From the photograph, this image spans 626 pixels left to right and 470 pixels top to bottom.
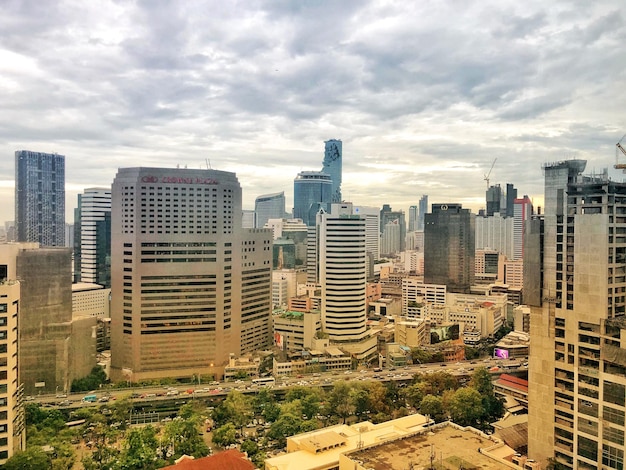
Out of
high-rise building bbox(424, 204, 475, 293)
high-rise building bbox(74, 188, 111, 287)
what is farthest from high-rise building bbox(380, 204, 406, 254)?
high-rise building bbox(74, 188, 111, 287)

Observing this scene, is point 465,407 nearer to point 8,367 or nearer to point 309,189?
point 8,367

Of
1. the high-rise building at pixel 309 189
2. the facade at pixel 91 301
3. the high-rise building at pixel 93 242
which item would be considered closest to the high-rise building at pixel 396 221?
the high-rise building at pixel 309 189

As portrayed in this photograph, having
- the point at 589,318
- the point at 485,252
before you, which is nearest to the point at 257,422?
→ the point at 589,318

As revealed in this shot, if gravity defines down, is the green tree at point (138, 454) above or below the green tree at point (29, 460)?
below

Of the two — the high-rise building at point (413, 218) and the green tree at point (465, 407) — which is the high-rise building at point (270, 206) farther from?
the green tree at point (465, 407)

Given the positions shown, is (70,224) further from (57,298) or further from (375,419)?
(375,419)
